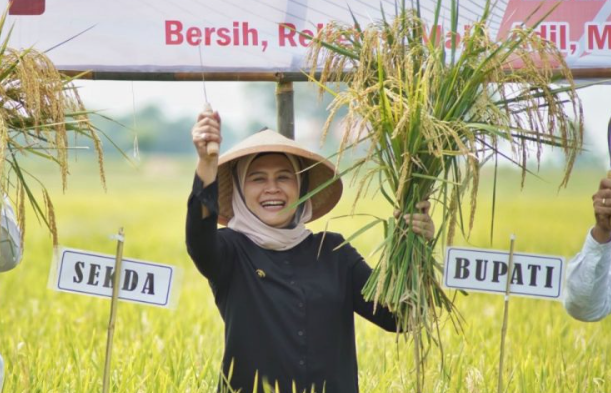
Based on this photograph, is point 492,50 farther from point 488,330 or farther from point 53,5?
point 488,330

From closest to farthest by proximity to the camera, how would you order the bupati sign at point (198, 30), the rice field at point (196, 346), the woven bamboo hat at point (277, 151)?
the woven bamboo hat at point (277, 151)
the bupati sign at point (198, 30)
the rice field at point (196, 346)

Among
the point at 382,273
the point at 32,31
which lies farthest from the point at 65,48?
the point at 382,273

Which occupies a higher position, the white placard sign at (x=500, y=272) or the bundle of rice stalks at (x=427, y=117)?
the bundle of rice stalks at (x=427, y=117)

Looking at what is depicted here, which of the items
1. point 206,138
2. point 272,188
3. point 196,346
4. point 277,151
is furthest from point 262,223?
point 196,346

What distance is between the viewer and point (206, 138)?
127 inches

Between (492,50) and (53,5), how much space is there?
1.55 metres

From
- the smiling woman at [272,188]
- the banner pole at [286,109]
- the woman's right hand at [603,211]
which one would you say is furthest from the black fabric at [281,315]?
the woman's right hand at [603,211]

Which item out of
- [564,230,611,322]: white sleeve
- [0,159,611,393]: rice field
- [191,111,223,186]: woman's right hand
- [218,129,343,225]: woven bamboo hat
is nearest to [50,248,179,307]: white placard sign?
[191,111,223,186]: woman's right hand

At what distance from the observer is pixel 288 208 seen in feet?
11.1

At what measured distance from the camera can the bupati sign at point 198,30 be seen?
13.2ft

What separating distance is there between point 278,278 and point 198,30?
991 mm

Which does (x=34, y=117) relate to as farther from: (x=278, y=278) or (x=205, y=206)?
(x=278, y=278)

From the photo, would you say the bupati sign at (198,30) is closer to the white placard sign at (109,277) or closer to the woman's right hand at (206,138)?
the woman's right hand at (206,138)

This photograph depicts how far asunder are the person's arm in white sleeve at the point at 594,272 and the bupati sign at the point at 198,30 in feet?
2.32
